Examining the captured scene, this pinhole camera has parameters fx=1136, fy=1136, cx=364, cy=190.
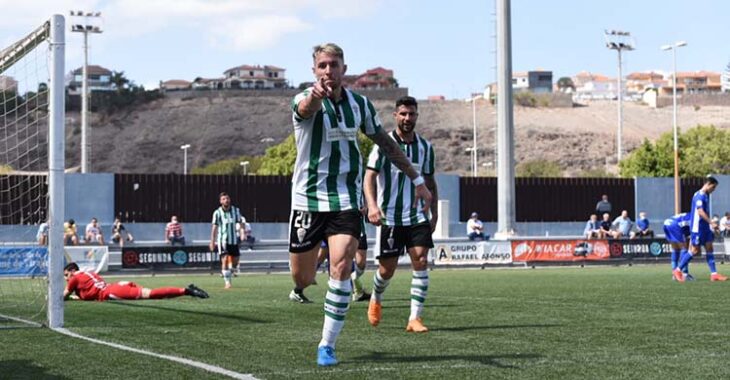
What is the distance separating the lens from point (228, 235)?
21.7 meters

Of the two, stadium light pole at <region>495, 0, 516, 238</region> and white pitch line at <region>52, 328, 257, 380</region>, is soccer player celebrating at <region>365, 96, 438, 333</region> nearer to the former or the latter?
white pitch line at <region>52, 328, 257, 380</region>

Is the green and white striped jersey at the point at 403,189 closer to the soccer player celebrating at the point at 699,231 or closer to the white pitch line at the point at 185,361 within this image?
the white pitch line at the point at 185,361

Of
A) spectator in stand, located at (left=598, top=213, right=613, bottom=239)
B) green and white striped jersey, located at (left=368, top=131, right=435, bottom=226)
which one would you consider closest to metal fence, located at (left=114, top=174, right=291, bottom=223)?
spectator in stand, located at (left=598, top=213, right=613, bottom=239)

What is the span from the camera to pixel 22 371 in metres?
8.02

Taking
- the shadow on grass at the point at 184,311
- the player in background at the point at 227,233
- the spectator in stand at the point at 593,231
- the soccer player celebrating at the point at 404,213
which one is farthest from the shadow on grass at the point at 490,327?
the spectator in stand at the point at 593,231

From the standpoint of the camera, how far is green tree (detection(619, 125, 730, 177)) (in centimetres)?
8581

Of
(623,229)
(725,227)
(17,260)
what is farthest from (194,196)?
(17,260)

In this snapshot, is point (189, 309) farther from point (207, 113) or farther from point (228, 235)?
point (207, 113)

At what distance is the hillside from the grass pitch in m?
103

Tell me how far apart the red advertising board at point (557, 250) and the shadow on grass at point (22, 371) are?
1129 inches

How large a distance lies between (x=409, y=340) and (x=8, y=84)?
720 centimetres

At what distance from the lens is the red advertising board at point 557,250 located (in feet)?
119

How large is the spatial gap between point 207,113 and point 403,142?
125m

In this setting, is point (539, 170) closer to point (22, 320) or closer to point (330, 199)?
point (22, 320)
